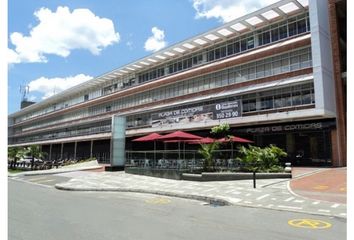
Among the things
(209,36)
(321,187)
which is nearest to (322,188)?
(321,187)

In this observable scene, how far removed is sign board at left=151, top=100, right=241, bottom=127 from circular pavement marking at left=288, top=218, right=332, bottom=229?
78.9ft

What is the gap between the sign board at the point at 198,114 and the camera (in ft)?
111

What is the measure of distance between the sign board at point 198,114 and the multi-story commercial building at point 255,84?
0.10 m

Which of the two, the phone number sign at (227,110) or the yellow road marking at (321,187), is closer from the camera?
the yellow road marking at (321,187)

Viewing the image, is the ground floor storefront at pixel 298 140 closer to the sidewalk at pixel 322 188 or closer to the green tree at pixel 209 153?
the green tree at pixel 209 153

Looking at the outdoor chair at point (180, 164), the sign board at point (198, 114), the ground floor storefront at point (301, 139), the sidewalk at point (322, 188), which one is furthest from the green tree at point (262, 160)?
the sign board at point (198, 114)

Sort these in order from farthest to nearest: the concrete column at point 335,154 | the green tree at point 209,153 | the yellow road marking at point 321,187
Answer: the concrete column at point 335,154 → the green tree at point 209,153 → the yellow road marking at point 321,187

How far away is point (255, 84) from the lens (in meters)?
32.5

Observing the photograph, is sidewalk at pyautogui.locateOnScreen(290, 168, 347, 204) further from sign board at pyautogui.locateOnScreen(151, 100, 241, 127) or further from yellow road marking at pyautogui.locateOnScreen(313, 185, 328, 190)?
sign board at pyautogui.locateOnScreen(151, 100, 241, 127)

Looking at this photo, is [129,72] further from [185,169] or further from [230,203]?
[230,203]

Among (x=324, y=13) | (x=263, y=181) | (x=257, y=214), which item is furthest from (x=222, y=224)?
(x=324, y=13)

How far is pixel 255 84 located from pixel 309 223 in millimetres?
A: 24631

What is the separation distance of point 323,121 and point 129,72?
3182 cm

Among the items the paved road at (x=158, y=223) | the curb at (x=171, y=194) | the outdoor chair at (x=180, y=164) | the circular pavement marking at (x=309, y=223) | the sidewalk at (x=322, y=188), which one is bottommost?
the circular pavement marking at (x=309, y=223)
